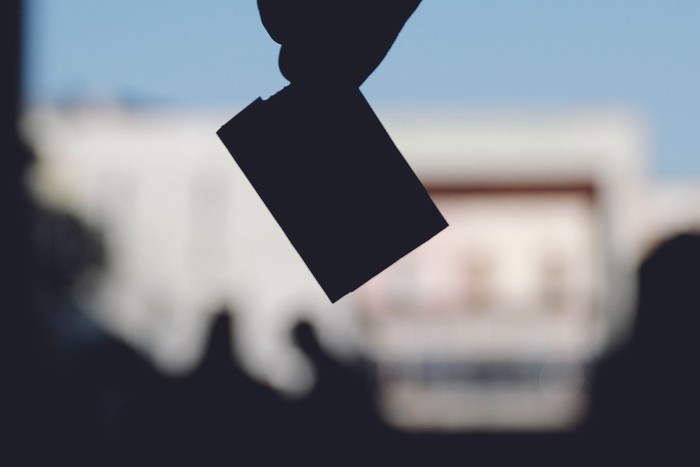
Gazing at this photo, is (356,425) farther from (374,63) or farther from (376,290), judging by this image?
(376,290)

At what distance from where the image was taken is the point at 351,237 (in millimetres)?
495

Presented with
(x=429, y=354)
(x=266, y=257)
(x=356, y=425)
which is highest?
(x=266, y=257)

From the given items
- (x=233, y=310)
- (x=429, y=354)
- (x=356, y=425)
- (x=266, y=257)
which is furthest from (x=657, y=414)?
(x=266, y=257)

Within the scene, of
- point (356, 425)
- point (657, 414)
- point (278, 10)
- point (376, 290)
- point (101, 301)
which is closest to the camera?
point (278, 10)

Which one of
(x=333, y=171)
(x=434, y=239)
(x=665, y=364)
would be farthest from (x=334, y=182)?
(x=434, y=239)

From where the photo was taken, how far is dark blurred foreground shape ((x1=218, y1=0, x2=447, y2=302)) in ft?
1.58

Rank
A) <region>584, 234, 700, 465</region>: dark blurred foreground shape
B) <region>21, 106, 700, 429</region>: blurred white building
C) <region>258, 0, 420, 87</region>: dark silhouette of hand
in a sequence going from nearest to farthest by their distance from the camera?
<region>258, 0, 420, 87</region>: dark silhouette of hand → <region>584, 234, 700, 465</region>: dark blurred foreground shape → <region>21, 106, 700, 429</region>: blurred white building

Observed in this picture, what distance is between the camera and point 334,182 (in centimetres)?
50

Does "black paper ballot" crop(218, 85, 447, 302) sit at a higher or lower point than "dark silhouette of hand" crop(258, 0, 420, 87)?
lower

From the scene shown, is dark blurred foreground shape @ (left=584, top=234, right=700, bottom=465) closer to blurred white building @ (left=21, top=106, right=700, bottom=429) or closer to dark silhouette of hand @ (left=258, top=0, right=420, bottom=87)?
dark silhouette of hand @ (left=258, top=0, right=420, bottom=87)

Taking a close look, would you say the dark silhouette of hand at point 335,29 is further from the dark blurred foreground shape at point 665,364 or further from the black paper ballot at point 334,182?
the dark blurred foreground shape at point 665,364

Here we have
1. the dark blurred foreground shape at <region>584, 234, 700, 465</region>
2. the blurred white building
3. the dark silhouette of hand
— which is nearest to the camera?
the dark silhouette of hand

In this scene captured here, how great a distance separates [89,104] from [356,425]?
25.3 metres

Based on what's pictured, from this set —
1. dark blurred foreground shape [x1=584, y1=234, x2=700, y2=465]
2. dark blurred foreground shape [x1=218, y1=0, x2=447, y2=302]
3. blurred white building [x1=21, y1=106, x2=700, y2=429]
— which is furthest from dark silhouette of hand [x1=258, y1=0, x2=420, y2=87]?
blurred white building [x1=21, y1=106, x2=700, y2=429]
